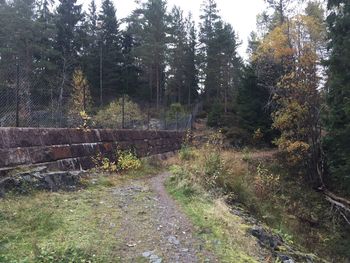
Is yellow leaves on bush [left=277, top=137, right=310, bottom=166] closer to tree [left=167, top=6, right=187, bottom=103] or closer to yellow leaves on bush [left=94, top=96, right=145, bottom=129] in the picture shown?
yellow leaves on bush [left=94, top=96, right=145, bottom=129]

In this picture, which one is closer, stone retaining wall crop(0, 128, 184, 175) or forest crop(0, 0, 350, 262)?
stone retaining wall crop(0, 128, 184, 175)

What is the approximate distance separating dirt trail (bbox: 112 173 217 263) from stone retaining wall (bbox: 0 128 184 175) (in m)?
1.80

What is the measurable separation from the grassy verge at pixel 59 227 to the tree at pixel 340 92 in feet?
30.0

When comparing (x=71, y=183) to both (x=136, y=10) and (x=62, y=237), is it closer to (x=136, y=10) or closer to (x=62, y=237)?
(x=62, y=237)

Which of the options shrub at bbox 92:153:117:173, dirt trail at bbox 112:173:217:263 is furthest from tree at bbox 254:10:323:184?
dirt trail at bbox 112:173:217:263

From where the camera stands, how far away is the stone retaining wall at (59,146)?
7516 mm

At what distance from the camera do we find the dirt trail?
4.84 m

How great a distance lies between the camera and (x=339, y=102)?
1538 cm

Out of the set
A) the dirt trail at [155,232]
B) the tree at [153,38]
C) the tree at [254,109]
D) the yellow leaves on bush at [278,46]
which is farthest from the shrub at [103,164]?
the tree at [153,38]

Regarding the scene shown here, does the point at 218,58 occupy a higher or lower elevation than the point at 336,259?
higher

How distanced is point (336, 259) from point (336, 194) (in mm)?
7465

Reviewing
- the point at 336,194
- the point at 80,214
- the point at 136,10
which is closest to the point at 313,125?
the point at 336,194

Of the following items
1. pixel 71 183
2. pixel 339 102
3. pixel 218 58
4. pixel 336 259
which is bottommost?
pixel 336 259

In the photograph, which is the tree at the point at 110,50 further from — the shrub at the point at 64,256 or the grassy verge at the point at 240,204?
the shrub at the point at 64,256
